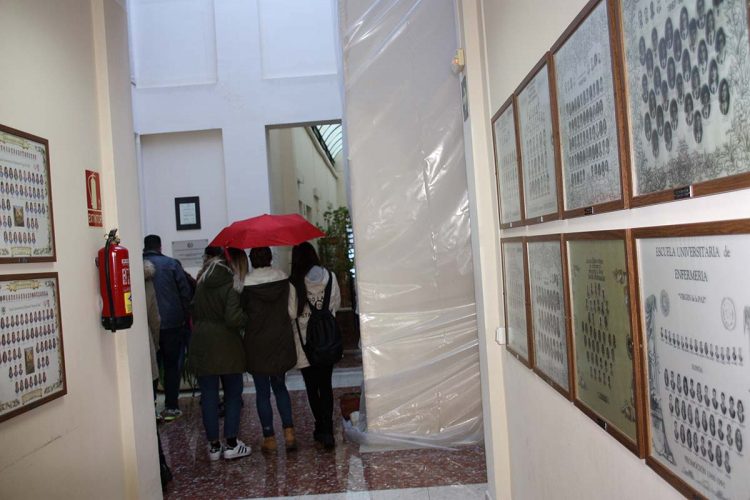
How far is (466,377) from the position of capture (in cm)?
492

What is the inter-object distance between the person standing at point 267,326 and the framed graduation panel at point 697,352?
3641mm

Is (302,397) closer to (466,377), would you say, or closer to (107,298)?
(466,377)

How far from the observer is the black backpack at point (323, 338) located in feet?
16.1

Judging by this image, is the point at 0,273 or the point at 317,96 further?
the point at 317,96

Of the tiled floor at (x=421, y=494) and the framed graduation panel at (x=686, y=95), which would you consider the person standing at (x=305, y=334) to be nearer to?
the tiled floor at (x=421, y=494)

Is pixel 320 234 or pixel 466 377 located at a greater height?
pixel 320 234

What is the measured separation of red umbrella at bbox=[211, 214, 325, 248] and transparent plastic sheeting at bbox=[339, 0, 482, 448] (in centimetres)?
42

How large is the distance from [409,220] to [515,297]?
225 centimetres

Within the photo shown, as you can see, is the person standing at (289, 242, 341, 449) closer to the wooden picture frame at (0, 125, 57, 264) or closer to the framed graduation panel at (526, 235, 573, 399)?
the wooden picture frame at (0, 125, 57, 264)

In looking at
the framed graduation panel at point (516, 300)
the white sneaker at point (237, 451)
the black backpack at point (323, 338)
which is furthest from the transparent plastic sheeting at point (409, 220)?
the framed graduation panel at point (516, 300)

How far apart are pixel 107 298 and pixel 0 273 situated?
81 cm

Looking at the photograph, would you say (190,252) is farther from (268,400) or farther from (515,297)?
(515,297)

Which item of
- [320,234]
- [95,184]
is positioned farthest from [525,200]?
[320,234]

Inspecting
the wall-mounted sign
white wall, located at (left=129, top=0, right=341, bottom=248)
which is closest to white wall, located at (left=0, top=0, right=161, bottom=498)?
white wall, located at (left=129, top=0, right=341, bottom=248)
